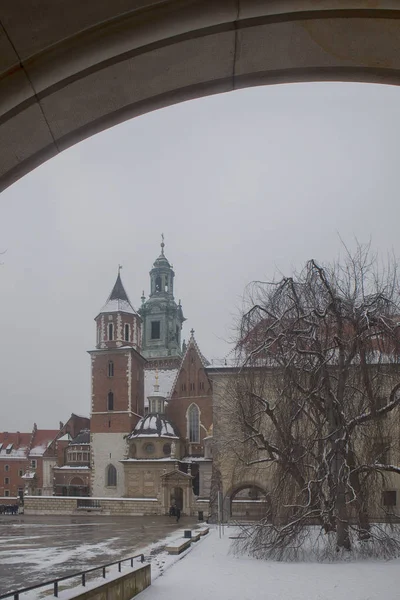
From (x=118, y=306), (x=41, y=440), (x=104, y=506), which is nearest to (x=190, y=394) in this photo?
(x=118, y=306)

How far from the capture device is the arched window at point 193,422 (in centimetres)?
6159

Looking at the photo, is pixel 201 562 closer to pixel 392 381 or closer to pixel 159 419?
pixel 392 381

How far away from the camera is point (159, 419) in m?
58.2

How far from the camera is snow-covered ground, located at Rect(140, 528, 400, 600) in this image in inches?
517

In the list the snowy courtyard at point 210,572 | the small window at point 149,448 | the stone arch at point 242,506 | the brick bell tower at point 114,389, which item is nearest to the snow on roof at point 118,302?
the brick bell tower at point 114,389

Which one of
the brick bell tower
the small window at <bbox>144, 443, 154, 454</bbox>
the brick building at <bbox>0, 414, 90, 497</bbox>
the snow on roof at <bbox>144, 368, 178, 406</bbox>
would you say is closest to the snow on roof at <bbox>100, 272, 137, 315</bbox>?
the brick bell tower

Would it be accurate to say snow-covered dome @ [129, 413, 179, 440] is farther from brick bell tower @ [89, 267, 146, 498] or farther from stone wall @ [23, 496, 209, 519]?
stone wall @ [23, 496, 209, 519]

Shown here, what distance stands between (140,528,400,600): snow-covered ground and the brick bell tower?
39.6 meters

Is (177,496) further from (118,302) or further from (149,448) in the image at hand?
(118,302)

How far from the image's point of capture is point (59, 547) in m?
25.2

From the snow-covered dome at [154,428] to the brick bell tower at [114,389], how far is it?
68.5 inches

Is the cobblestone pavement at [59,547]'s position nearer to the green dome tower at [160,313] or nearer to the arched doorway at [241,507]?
the arched doorway at [241,507]

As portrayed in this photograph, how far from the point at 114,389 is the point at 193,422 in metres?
8.38

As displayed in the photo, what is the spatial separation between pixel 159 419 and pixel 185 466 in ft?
15.6
